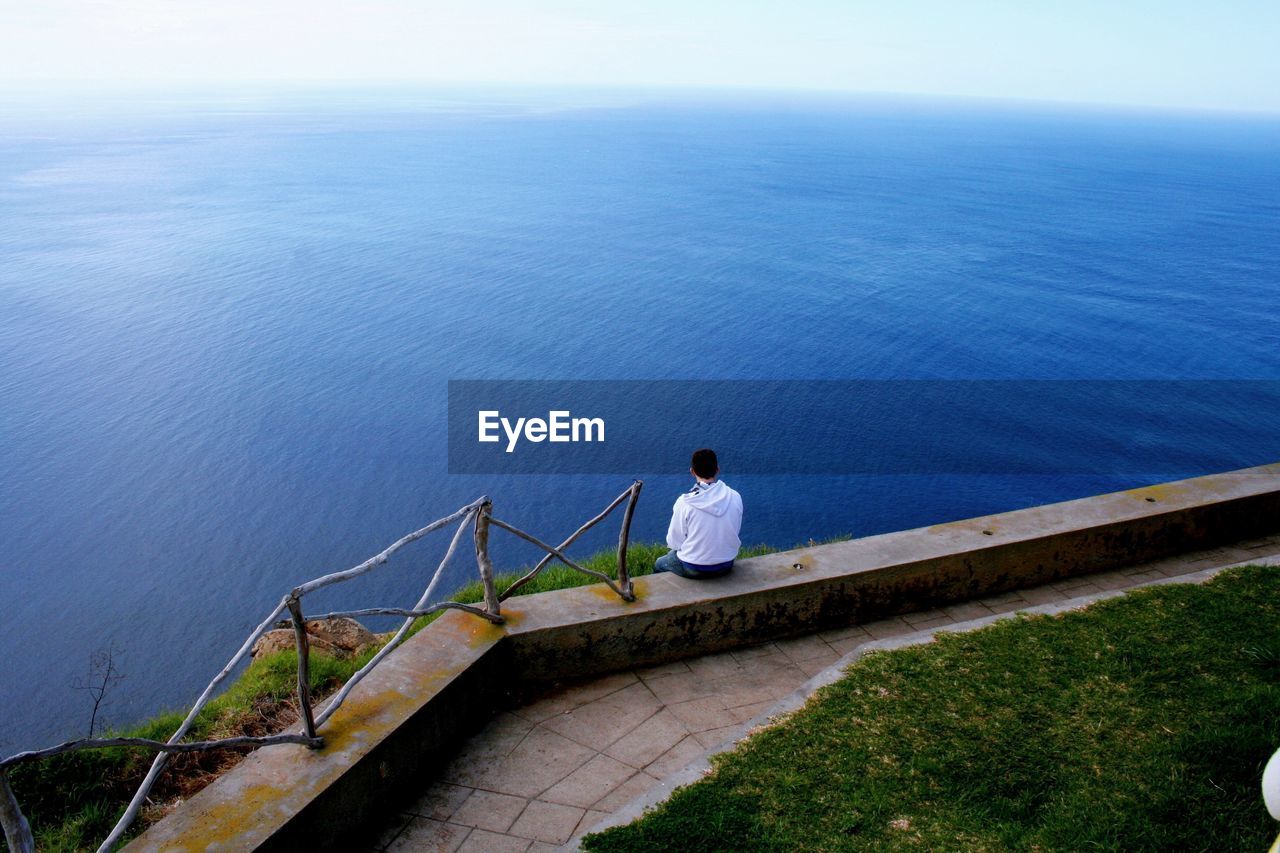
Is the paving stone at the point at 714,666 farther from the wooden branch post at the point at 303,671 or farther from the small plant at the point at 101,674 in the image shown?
the small plant at the point at 101,674

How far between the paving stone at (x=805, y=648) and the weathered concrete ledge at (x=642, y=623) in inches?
2.6

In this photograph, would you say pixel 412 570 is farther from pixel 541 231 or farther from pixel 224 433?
pixel 541 231

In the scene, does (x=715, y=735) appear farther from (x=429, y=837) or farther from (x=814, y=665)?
(x=429, y=837)

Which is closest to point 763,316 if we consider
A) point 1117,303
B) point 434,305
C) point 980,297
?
point 980,297

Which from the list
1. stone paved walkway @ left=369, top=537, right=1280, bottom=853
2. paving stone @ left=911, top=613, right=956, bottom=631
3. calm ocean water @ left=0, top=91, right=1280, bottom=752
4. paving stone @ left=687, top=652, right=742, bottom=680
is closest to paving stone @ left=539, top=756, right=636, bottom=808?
stone paved walkway @ left=369, top=537, right=1280, bottom=853

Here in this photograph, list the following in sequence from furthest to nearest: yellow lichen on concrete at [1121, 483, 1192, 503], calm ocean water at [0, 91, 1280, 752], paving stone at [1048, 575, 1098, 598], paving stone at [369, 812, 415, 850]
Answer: calm ocean water at [0, 91, 1280, 752] < yellow lichen on concrete at [1121, 483, 1192, 503] < paving stone at [1048, 575, 1098, 598] < paving stone at [369, 812, 415, 850]

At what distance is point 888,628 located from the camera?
651 cm

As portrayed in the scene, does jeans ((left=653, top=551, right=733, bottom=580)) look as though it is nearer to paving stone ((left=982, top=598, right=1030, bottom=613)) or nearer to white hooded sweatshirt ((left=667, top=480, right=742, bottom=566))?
white hooded sweatshirt ((left=667, top=480, right=742, bottom=566))

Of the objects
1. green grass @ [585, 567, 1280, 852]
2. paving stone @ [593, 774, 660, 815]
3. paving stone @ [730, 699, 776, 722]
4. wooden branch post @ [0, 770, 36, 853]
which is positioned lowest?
paving stone @ [593, 774, 660, 815]

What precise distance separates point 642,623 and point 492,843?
1.77 m

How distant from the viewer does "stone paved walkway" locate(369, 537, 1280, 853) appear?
465cm

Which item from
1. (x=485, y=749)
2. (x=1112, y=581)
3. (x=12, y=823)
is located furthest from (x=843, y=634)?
(x=12, y=823)

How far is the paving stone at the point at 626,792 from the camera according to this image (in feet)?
15.7

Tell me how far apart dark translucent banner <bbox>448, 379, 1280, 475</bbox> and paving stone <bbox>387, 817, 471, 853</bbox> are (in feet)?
85.6
